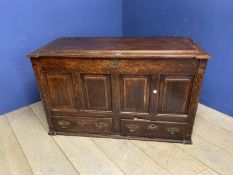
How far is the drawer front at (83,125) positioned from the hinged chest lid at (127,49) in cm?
51

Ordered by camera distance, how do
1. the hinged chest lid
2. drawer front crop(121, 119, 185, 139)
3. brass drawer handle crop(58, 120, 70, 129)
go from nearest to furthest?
the hinged chest lid, drawer front crop(121, 119, 185, 139), brass drawer handle crop(58, 120, 70, 129)

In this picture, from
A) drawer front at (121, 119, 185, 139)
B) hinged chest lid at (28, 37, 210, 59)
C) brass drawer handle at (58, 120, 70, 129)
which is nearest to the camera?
hinged chest lid at (28, 37, 210, 59)

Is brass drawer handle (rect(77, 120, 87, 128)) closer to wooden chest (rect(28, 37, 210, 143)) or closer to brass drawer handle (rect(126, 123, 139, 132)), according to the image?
wooden chest (rect(28, 37, 210, 143))

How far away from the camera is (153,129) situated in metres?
1.44

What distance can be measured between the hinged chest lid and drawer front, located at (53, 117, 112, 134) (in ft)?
1.69

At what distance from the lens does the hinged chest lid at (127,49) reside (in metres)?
1.19

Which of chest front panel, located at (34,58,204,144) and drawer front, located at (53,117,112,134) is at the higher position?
chest front panel, located at (34,58,204,144)

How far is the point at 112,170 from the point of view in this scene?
1.25 meters

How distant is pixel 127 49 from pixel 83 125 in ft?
2.24

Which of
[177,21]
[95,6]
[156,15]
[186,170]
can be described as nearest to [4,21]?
[95,6]

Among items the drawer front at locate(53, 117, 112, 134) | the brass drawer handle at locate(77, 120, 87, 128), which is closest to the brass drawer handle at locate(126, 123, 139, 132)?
the drawer front at locate(53, 117, 112, 134)

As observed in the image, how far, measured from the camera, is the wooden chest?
1220mm

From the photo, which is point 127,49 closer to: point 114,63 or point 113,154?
point 114,63

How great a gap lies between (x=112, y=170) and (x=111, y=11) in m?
1.66
